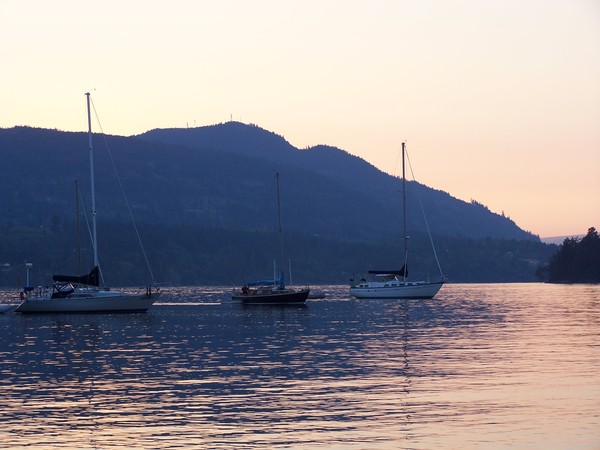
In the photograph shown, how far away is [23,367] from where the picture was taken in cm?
5156

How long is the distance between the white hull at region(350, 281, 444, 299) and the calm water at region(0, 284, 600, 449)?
208 feet

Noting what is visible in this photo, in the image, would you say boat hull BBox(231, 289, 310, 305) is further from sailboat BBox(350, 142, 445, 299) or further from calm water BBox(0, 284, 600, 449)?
calm water BBox(0, 284, 600, 449)

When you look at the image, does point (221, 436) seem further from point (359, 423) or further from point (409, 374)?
point (409, 374)

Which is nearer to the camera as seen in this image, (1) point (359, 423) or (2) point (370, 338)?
(1) point (359, 423)

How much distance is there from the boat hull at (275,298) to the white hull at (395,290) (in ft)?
54.4

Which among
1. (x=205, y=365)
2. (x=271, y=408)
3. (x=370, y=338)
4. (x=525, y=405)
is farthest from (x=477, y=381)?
(x=370, y=338)

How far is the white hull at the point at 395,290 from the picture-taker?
140250mm

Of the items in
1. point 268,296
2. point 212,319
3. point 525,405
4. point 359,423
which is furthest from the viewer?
point 268,296

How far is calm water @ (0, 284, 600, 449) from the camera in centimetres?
3155

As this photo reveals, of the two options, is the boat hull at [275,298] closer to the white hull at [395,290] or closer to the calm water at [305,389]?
the white hull at [395,290]

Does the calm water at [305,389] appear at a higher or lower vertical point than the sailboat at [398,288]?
lower

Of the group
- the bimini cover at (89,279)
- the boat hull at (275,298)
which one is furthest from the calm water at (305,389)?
the boat hull at (275,298)

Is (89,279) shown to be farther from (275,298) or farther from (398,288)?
(398,288)

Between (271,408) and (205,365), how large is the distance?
50.2 ft
